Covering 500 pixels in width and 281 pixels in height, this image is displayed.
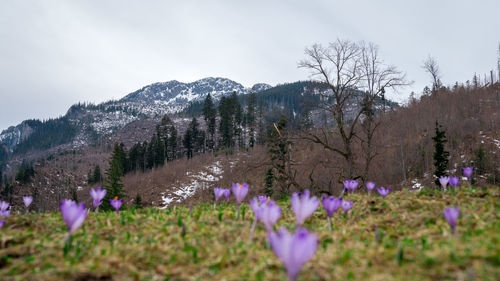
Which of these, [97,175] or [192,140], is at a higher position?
[192,140]

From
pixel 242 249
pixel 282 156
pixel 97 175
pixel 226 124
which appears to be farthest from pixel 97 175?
pixel 242 249

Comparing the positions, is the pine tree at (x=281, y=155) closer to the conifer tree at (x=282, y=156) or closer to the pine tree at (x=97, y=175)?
the conifer tree at (x=282, y=156)

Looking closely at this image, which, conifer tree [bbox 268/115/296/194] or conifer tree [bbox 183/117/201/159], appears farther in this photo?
conifer tree [bbox 183/117/201/159]

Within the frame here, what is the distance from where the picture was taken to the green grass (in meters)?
1.67

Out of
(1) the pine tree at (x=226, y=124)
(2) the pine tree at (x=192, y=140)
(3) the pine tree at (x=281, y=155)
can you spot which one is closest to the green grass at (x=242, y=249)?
(3) the pine tree at (x=281, y=155)

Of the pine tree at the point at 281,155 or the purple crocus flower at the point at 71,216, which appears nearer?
the purple crocus flower at the point at 71,216

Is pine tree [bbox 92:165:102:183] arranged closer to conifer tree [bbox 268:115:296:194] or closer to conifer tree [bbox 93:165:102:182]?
conifer tree [bbox 93:165:102:182]

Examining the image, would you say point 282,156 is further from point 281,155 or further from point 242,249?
point 242,249

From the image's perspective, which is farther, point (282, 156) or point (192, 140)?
point (192, 140)

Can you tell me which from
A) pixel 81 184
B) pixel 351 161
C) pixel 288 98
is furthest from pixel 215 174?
pixel 288 98

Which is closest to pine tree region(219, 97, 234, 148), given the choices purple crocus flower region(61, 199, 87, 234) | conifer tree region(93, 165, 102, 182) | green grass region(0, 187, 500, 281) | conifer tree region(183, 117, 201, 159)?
conifer tree region(183, 117, 201, 159)

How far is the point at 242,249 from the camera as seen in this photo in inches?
85.7

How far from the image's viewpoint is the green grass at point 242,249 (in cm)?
167

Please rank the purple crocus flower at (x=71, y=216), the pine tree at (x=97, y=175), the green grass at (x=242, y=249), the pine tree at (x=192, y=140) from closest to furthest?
the green grass at (x=242, y=249)
the purple crocus flower at (x=71, y=216)
the pine tree at (x=192, y=140)
the pine tree at (x=97, y=175)
